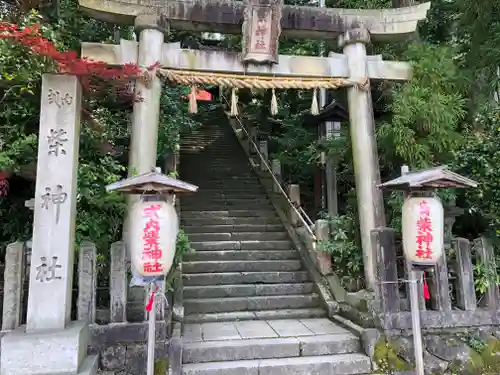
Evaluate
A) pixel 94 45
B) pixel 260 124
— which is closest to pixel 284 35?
pixel 94 45

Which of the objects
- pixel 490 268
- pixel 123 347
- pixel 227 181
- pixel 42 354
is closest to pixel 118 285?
pixel 123 347

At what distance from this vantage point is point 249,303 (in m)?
6.70

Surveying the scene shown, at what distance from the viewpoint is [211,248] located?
7.84m

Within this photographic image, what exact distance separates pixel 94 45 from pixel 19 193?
2.55 meters

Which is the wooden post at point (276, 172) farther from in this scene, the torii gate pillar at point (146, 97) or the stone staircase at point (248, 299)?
the torii gate pillar at point (146, 97)

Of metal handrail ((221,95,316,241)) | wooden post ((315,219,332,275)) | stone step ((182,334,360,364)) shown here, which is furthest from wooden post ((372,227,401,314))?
metal handrail ((221,95,316,241))

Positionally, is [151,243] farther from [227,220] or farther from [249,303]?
[227,220]

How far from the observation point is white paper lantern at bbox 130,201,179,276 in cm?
388

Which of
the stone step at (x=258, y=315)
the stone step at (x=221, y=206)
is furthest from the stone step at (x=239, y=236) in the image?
the stone step at (x=258, y=315)

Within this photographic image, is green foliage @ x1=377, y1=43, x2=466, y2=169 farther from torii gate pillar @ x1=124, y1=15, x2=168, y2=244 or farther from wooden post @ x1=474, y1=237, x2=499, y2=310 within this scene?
torii gate pillar @ x1=124, y1=15, x2=168, y2=244

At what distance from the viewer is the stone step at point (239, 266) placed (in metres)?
7.25

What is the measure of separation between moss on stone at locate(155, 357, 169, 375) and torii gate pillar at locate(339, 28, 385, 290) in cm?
324

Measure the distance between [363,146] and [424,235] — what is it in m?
2.43

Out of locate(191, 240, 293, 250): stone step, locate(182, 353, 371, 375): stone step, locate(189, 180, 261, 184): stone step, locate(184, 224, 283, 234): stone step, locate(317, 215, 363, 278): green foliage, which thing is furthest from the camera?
locate(189, 180, 261, 184): stone step
